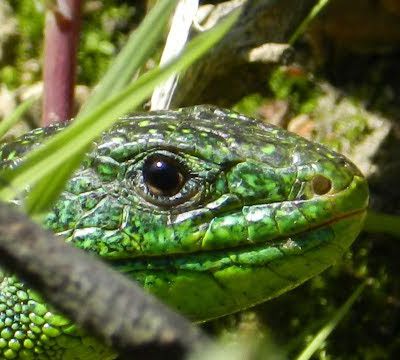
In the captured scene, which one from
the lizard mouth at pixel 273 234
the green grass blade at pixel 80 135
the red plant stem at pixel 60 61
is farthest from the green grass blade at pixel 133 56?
the red plant stem at pixel 60 61

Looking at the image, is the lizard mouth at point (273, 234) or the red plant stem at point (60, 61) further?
the red plant stem at point (60, 61)

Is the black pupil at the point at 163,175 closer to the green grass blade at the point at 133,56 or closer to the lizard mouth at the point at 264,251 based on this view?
the lizard mouth at the point at 264,251

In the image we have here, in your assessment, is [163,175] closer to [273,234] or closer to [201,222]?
[201,222]

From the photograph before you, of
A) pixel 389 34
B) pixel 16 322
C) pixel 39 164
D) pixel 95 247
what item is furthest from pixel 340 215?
pixel 389 34

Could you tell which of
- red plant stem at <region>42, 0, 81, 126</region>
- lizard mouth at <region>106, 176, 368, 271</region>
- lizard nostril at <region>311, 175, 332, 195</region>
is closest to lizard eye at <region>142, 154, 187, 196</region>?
lizard mouth at <region>106, 176, 368, 271</region>

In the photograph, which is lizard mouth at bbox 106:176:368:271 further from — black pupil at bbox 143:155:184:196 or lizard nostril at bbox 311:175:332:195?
black pupil at bbox 143:155:184:196

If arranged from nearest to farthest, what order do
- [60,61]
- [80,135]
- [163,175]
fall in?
1. [80,135]
2. [163,175]
3. [60,61]

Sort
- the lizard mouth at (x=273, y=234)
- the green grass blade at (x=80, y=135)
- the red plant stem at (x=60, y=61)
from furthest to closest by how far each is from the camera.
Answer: the red plant stem at (x=60, y=61), the lizard mouth at (x=273, y=234), the green grass blade at (x=80, y=135)

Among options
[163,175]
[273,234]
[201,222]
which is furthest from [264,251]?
[163,175]

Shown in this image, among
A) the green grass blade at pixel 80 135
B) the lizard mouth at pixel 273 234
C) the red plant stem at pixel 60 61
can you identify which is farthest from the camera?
the red plant stem at pixel 60 61
